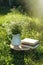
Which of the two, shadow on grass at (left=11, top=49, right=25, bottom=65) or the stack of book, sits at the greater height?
the stack of book

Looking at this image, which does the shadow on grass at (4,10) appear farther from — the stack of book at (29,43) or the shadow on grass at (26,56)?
the shadow on grass at (26,56)

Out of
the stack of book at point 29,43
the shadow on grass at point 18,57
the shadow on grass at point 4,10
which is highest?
the shadow on grass at point 4,10

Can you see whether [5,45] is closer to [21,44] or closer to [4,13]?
[21,44]

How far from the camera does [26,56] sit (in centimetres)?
959

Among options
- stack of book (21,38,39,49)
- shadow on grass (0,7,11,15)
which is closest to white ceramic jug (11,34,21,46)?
stack of book (21,38,39,49)

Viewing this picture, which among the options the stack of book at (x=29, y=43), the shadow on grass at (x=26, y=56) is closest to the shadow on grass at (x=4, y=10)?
the stack of book at (x=29, y=43)

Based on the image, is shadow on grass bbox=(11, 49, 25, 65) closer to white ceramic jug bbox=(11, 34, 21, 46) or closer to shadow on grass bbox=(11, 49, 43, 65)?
shadow on grass bbox=(11, 49, 43, 65)

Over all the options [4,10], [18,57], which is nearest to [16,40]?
[18,57]

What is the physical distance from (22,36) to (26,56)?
125 cm

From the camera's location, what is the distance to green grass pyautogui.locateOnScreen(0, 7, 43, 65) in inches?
367

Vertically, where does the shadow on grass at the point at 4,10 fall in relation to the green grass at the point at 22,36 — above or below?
above

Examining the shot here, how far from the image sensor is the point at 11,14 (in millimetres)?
12586

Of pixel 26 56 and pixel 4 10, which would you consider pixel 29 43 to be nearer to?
pixel 26 56

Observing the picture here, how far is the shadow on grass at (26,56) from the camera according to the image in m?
9.29
